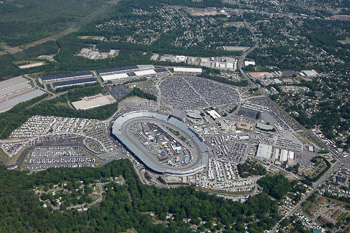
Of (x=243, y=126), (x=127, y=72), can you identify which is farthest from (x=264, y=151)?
(x=127, y=72)

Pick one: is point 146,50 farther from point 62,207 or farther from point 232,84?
point 62,207

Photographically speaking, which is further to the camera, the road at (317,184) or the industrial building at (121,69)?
the industrial building at (121,69)

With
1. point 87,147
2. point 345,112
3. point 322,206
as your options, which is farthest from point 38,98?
point 345,112

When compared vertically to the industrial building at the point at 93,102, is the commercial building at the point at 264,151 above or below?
below

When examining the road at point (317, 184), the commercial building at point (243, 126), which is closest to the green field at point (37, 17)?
the commercial building at point (243, 126)

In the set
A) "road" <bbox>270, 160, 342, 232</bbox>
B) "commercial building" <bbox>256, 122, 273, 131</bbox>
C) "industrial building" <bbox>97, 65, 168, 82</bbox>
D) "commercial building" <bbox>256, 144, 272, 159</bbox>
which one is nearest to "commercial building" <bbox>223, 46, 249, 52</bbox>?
"industrial building" <bbox>97, 65, 168, 82</bbox>

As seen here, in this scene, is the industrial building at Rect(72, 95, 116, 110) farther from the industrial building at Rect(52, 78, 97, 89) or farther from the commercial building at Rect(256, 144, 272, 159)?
the commercial building at Rect(256, 144, 272, 159)

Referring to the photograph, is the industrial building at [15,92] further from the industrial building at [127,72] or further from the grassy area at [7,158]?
the industrial building at [127,72]

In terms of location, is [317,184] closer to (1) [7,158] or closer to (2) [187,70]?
(2) [187,70]

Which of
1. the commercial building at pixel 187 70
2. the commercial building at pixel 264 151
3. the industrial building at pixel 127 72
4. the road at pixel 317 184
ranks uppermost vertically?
the commercial building at pixel 187 70
